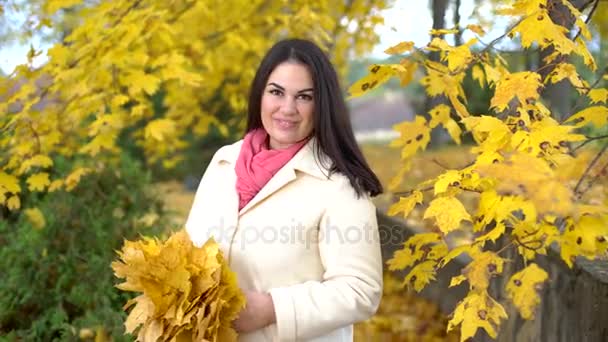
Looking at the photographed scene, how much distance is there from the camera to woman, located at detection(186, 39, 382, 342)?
2.09 meters

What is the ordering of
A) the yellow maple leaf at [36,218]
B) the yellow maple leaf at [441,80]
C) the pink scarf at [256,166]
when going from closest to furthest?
1. the pink scarf at [256,166]
2. the yellow maple leaf at [441,80]
3. the yellow maple leaf at [36,218]

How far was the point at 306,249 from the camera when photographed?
7.16ft

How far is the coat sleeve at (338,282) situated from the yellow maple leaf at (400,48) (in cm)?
51

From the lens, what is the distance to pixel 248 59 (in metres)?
6.11

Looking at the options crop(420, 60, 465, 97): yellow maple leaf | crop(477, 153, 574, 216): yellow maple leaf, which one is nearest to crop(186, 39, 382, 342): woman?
crop(420, 60, 465, 97): yellow maple leaf

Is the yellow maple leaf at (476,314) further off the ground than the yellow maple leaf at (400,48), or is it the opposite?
the yellow maple leaf at (400,48)

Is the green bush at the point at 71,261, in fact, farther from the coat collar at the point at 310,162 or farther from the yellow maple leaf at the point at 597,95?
the yellow maple leaf at the point at 597,95

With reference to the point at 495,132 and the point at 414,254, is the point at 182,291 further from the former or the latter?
the point at 495,132

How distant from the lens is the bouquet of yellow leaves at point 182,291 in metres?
1.99

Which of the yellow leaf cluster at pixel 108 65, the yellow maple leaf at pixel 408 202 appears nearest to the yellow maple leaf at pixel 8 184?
the yellow leaf cluster at pixel 108 65

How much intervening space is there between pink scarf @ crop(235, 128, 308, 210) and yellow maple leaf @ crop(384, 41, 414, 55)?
42 cm

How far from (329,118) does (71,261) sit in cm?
217

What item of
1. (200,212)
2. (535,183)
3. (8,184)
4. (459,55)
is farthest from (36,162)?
(535,183)

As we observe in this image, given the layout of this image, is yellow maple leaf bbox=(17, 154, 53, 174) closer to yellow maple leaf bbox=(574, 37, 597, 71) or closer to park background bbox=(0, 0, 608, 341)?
park background bbox=(0, 0, 608, 341)
